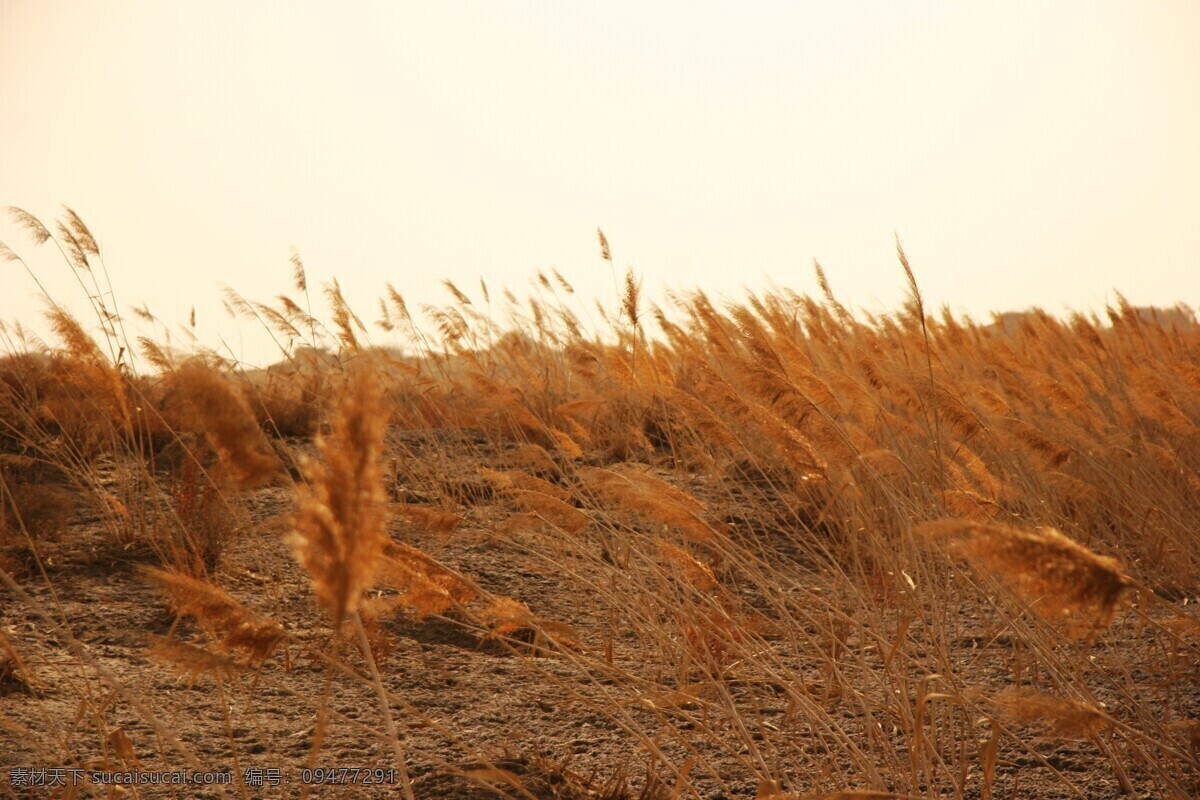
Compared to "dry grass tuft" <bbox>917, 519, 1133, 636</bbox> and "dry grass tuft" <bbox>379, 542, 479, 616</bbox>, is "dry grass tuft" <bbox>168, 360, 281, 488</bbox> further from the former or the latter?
"dry grass tuft" <bbox>917, 519, 1133, 636</bbox>

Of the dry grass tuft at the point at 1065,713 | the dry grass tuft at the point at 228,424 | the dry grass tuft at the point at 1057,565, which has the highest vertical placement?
the dry grass tuft at the point at 228,424

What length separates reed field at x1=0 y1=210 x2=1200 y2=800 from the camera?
1381 mm

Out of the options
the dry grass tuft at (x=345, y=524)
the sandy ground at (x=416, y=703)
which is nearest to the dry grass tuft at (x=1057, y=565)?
the dry grass tuft at (x=345, y=524)

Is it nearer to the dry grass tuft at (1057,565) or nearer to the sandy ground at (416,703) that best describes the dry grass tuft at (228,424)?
the sandy ground at (416,703)

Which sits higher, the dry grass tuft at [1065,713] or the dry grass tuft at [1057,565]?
the dry grass tuft at [1057,565]

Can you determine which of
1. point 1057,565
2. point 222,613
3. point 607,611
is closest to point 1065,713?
point 1057,565

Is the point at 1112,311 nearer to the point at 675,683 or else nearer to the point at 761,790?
the point at 675,683

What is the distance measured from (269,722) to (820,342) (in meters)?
3.90

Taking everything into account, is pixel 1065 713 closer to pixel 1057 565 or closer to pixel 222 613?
pixel 1057 565

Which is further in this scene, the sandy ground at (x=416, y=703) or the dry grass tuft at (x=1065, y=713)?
the sandy ground at (x=416, y=703)

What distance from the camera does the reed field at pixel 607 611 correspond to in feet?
4.53

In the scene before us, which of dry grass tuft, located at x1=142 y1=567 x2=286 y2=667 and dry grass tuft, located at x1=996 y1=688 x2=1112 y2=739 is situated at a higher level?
dry grass tuft, located at x1=142 y1=567 x2=286 y2=667

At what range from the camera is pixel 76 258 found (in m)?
3.89

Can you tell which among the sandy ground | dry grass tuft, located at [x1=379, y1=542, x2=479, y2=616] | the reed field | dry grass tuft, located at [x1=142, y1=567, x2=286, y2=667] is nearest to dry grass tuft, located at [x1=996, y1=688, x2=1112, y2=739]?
the reed field
